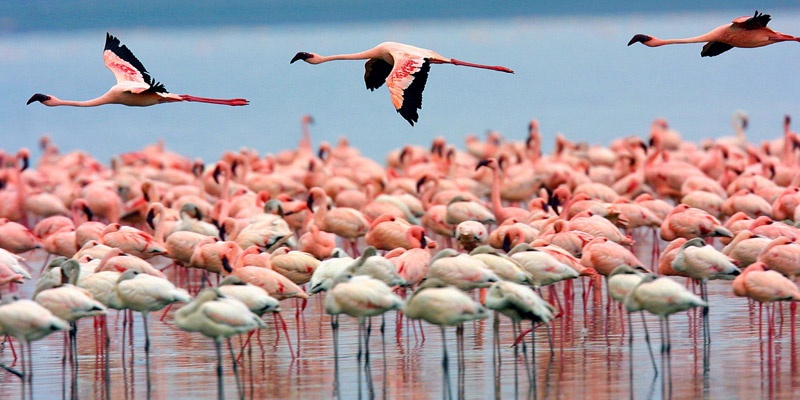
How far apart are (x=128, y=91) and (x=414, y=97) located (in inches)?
114

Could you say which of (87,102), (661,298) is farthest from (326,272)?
(87,102)

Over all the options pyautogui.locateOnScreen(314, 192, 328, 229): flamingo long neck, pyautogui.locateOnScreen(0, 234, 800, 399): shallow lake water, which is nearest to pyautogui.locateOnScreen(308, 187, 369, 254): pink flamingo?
pyautogui.locateOnScreen(314, 192, 328, 229): flamingo long neck

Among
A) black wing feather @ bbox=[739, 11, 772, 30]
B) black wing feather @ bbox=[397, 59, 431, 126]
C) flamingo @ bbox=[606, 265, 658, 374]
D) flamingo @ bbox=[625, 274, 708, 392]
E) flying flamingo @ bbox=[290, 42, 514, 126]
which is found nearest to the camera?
flamingo @ bbox=[625, 274, 708, 392]

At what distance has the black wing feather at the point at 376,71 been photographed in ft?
41.9

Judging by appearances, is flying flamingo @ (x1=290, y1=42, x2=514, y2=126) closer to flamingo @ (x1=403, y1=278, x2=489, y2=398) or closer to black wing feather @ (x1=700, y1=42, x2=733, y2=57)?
flamingo @ (x1=403, y1=278, x2=489, y2=398)

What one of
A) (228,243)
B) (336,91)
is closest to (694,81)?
(336,91)

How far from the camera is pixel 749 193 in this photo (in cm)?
1422

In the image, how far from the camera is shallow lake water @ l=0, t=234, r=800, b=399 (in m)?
8.43

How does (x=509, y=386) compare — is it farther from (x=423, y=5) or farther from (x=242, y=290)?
(x=423, y=5)

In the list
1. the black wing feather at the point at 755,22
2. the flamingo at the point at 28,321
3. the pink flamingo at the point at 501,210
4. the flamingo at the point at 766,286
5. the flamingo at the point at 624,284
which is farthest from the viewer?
the pink flamingo at the point at 501,210

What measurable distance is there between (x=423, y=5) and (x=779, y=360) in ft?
340

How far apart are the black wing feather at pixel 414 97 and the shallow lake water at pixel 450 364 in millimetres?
1600

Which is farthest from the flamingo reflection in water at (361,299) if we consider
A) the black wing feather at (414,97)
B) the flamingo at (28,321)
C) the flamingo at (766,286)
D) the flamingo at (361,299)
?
the flamingo at (766,286)

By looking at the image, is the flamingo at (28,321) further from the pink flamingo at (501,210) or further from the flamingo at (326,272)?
the pink flamingo at (501,210)
